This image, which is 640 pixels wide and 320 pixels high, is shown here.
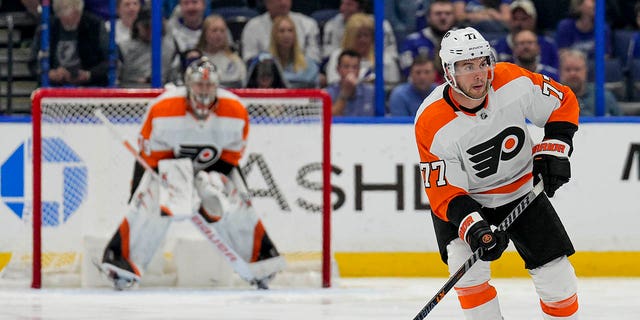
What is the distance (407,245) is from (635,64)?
1363 millimetres

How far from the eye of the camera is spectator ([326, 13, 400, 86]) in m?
6.93

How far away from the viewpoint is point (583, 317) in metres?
5.52

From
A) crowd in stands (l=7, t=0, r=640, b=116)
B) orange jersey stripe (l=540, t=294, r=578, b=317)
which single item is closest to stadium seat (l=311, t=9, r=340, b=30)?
crowd in stands (l=7, t=0, r=640, b=116)

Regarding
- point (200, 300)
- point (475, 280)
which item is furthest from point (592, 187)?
point (475, 280)

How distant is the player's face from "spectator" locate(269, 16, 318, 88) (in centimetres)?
275

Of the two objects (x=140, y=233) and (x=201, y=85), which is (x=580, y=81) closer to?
(x=201, y=85)

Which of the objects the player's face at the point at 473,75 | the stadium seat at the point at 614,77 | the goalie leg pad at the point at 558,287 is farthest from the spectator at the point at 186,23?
the goalie leg pad at the point at 558,287

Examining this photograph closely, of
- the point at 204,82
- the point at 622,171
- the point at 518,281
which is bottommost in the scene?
the point at 518,281

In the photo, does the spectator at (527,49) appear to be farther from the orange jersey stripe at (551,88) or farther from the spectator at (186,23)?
the orange jersey stripe at (551,88)

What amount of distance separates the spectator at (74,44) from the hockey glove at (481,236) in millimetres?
3077

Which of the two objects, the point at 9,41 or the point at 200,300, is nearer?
the point at 200,300

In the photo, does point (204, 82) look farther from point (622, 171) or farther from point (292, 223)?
point (622, 171)

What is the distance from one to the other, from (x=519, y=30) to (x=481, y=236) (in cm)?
301

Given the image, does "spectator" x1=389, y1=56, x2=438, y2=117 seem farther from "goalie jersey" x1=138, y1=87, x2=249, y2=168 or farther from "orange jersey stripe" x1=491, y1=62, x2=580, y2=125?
"orange jersey stripe" x1=491, y1=62, x2=580, y2=125
